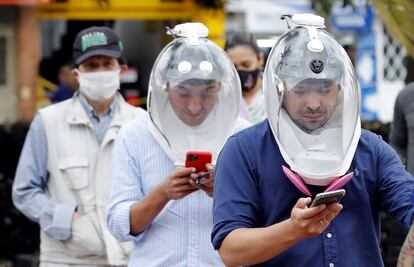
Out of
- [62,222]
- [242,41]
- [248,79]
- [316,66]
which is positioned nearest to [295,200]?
[316,66]

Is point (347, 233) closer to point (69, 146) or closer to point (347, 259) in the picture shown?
point (347, 259)

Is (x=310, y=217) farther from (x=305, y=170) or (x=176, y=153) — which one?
(x=176, y=153)

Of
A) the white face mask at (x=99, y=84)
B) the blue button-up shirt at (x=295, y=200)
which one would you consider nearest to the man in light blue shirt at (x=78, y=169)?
the white face mask at (x=99, y=84)

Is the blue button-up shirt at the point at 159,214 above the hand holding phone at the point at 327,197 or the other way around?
the other way around

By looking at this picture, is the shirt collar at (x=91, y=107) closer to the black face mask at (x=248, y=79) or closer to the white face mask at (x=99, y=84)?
the white face mask at (x=99, y=84)

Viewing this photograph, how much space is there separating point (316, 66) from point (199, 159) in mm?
913

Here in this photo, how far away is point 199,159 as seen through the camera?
4.34 meters

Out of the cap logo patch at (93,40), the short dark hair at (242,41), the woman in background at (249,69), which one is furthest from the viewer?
the short dark hair at (242,41)

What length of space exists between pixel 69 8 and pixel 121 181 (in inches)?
407

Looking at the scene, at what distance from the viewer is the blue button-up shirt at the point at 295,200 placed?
3.59 metres

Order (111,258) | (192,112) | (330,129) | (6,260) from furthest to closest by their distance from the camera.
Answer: (6,260), (111,258), (192,112), (330,129)

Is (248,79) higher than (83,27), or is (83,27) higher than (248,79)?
(248,79)

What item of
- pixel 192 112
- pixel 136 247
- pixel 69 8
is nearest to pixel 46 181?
pixel 136 247

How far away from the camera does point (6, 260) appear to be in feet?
33.6
